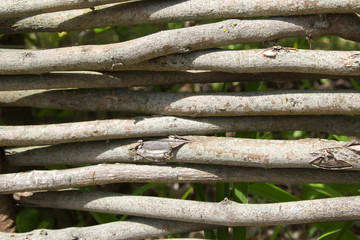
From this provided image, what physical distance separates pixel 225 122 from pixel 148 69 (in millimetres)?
275

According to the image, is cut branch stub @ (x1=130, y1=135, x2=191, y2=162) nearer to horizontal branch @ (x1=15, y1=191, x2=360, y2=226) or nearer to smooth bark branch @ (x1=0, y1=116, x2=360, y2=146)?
smooth bark branch @ (x1=0, y1=116, x2=360, y2=146)

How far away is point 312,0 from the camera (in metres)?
0.97

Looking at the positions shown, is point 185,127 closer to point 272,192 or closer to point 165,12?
point 165,12

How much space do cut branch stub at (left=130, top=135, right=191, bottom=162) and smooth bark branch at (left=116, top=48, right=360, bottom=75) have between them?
0.21 metres

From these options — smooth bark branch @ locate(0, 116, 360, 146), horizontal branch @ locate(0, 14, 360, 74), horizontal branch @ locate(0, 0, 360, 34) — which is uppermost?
horizontal branch @ locate(0, 0, 360, 34)

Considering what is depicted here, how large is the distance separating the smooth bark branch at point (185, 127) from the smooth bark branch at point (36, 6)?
34 cm

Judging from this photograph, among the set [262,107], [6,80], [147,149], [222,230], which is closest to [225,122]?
[262,107]

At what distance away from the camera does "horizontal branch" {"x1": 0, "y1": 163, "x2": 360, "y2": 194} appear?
1.11m

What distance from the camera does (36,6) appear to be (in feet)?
3.56

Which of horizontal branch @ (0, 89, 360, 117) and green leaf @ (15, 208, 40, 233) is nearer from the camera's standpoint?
horizontal branch @ (0, 89, 360, 117)

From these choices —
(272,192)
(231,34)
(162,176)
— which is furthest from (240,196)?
(231,34)

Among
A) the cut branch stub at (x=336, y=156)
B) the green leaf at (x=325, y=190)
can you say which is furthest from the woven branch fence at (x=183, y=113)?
the green leaf at (x=325, y=190)

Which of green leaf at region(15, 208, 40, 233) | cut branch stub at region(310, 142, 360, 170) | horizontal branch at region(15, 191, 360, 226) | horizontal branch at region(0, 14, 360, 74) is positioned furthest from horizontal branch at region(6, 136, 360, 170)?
green leaf at region(15, 208, 40, 233)

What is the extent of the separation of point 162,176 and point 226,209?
21cm
